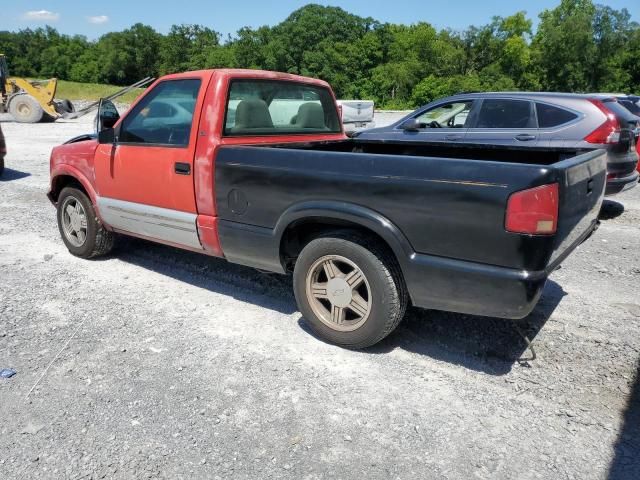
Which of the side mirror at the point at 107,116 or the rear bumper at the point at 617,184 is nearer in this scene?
the side mirror at the point at 107,116

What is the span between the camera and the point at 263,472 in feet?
8.11

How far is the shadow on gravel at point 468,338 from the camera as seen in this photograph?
346 cm

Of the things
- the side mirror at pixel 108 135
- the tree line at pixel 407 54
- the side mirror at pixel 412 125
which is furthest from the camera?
the tree line at pixel 407 54

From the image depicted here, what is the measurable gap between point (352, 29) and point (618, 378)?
62.2 metres

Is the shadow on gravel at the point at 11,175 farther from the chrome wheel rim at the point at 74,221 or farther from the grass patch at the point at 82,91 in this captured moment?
the grass patch at the point at 82,91

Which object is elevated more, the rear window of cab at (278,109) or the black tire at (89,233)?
the rear window of cab at (278,109)

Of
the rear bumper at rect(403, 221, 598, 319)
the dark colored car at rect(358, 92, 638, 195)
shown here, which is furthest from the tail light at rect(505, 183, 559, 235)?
the dark colored car at rect(358, 92, 638, 195)

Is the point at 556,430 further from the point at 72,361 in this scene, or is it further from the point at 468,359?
the point at 72,361

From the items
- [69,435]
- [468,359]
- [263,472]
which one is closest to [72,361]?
[69,435]

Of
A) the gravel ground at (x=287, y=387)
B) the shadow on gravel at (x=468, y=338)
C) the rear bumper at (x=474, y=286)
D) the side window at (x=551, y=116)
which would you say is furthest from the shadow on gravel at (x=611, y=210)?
the rear bumper at (x=474, y=286)

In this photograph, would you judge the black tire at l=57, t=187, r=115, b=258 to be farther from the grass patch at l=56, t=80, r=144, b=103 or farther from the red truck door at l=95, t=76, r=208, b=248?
the grass patch at l=56, t=80, r=144, b=103

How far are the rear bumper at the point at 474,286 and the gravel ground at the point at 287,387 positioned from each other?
52 cm

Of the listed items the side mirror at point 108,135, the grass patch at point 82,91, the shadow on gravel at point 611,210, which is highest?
the side mirror at point 108,135

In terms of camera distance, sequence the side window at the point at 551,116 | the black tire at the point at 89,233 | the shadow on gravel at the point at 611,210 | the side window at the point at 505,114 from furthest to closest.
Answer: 1. the shadow on gravel at the point at 611,210
2. the side window at the point at 505,114
3. the side window at the point at 551,116
4. the black tire at the point at 89,233
